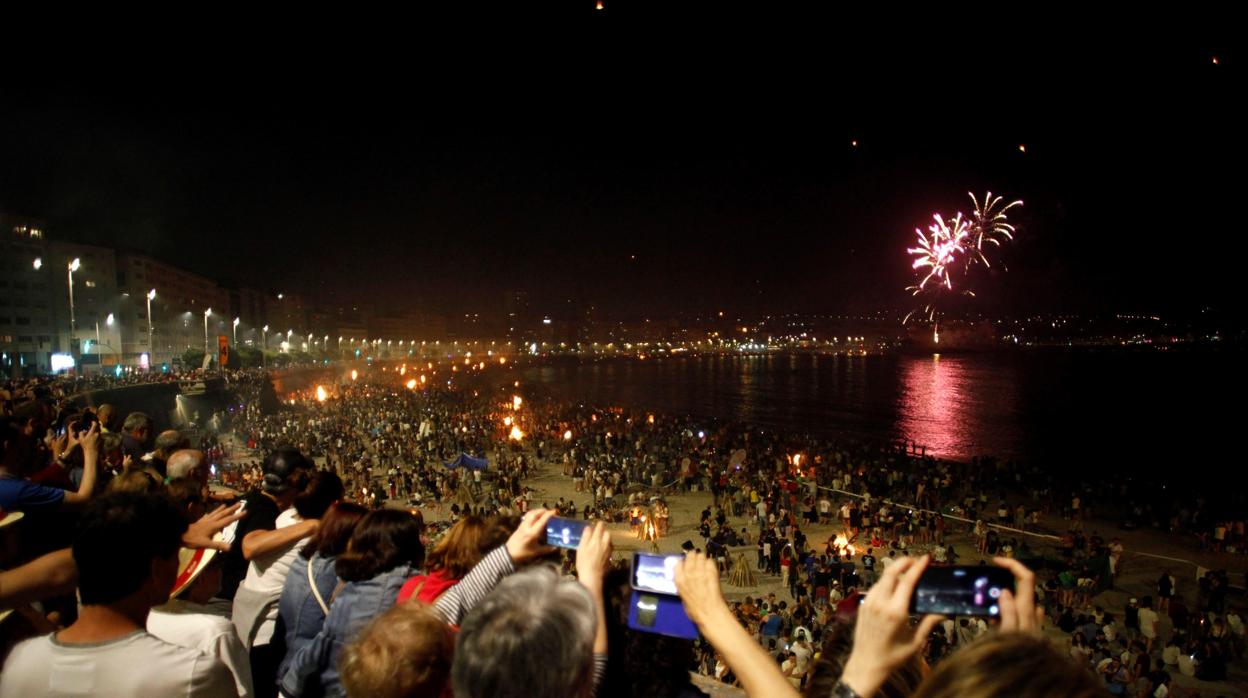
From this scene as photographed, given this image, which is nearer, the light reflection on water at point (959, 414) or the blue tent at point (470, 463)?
the blue tent at point (470, 463)

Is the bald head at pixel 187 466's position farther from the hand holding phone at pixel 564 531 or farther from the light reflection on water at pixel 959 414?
the light reflection on water at pixel 959 414

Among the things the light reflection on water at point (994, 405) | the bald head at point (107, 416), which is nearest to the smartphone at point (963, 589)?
the bald head at point (107, 416)

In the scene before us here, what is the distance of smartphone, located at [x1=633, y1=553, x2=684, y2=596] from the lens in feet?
6.05

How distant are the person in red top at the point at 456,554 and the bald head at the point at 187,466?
2.92 metres

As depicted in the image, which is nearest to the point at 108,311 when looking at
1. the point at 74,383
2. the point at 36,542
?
the point at 74,383

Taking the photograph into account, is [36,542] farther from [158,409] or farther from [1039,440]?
[1039,440]

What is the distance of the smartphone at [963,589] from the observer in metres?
1.48

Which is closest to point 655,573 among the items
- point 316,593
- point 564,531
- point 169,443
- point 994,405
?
point 564,531

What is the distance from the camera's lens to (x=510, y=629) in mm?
1501

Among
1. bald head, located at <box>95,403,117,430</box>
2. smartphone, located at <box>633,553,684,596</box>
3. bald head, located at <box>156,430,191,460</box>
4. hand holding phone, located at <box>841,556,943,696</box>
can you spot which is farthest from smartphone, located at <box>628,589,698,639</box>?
bald head, located at <box>95,403,117,430</box>

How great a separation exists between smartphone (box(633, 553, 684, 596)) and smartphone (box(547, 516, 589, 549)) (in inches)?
13.1

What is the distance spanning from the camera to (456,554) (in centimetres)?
258

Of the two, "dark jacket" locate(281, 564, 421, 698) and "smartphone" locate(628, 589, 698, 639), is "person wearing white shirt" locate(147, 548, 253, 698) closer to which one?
"dark jacket" locate(281, 564, 421, 698)

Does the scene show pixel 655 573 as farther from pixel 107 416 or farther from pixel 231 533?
pixel 107 416
